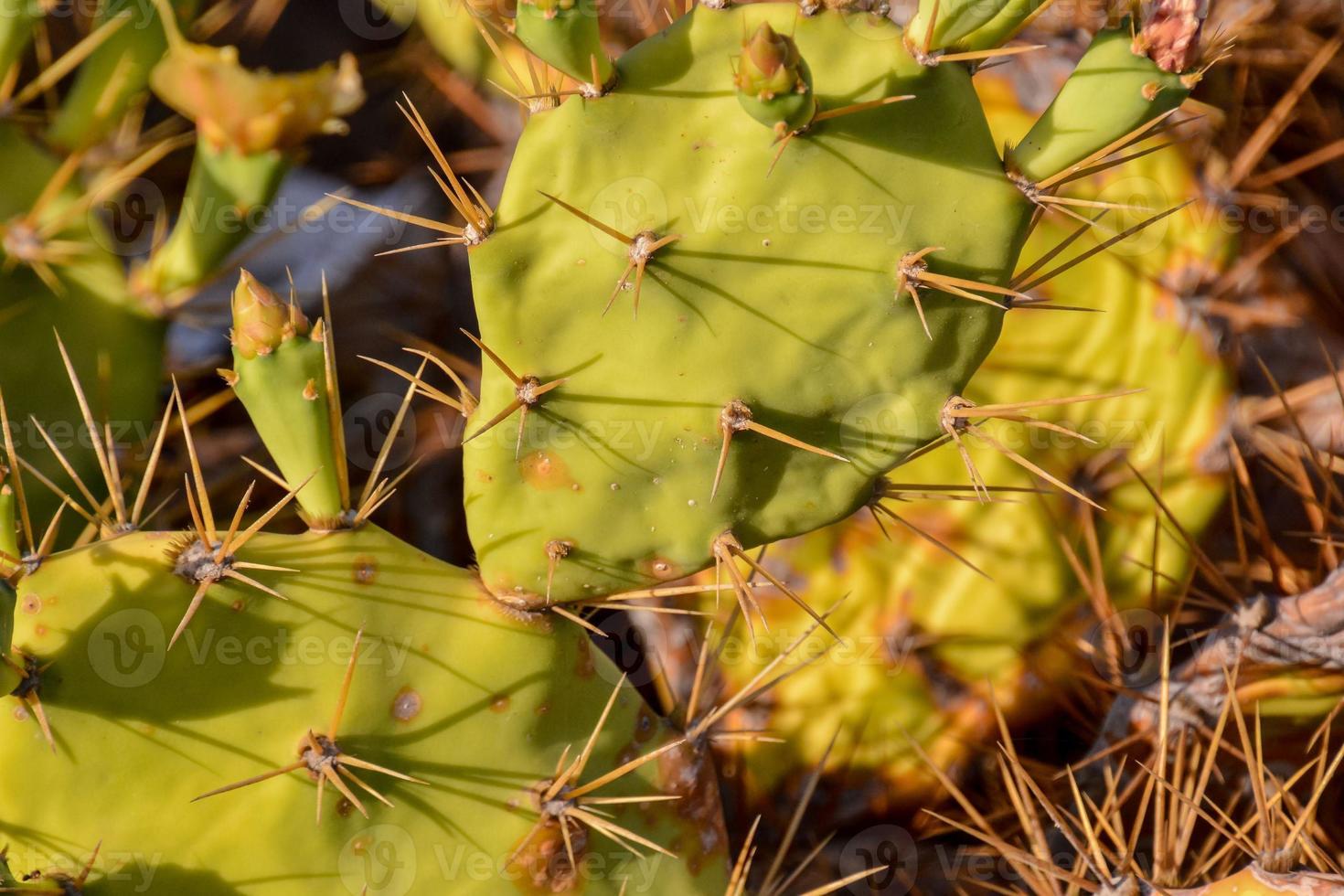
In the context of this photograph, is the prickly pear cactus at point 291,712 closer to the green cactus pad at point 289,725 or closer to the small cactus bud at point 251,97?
the green cactus pad at point 289,725

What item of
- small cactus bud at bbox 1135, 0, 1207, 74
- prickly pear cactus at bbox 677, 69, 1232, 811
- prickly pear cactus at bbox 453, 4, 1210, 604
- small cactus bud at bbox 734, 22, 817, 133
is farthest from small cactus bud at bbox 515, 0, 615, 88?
prickly pear cactus at bbox 677, 69, 1232, 811

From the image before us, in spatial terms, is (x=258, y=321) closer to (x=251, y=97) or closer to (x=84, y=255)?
(x=251, y=97)

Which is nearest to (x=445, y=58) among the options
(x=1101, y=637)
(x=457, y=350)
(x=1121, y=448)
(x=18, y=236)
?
(x=457, y=350)

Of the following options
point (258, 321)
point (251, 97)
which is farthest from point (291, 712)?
point (251, 97)

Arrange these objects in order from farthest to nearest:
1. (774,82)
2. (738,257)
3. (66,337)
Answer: (66,337) < (738,257) < (774,82)

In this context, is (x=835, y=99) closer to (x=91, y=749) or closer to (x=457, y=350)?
(x=91, y=749)

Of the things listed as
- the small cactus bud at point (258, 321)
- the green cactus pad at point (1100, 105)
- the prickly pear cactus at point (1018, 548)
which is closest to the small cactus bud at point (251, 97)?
the small cactus bud at point (258, 321)
